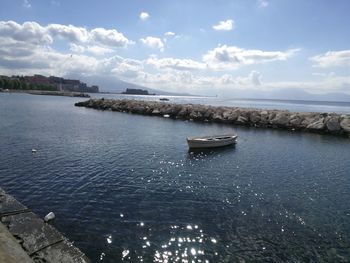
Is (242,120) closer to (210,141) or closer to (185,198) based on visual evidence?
(210,141)

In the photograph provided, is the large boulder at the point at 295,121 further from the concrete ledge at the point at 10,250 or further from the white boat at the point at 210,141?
the concrete ledge at the point at 10,250

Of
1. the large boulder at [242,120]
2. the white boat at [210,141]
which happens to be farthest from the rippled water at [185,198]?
the large boulder at [242,120]

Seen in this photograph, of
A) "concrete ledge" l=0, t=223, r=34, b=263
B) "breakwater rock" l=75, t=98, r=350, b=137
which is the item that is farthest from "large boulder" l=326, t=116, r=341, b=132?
"concrete ledge" l=0, t=223, r=34, b=263

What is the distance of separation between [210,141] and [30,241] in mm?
26133

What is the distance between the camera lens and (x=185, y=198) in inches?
743

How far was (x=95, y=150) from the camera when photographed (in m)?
32.0

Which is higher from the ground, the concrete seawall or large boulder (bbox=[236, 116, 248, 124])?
large boulder (bbox=[236, 116, 248, 124])

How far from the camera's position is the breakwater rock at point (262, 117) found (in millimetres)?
52500

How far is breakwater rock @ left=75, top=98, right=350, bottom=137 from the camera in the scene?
5250cm

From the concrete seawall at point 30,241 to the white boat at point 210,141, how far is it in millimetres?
22152

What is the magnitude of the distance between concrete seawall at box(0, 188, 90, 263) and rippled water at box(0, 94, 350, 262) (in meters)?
0.92

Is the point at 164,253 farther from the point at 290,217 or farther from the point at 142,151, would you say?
the point at 142,151

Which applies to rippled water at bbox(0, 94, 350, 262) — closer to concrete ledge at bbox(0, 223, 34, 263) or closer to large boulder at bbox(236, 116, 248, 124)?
concrete ledge at bbox(0, 223, 34, 263)

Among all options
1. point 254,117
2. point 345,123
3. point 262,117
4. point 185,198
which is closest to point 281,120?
point 262,117
